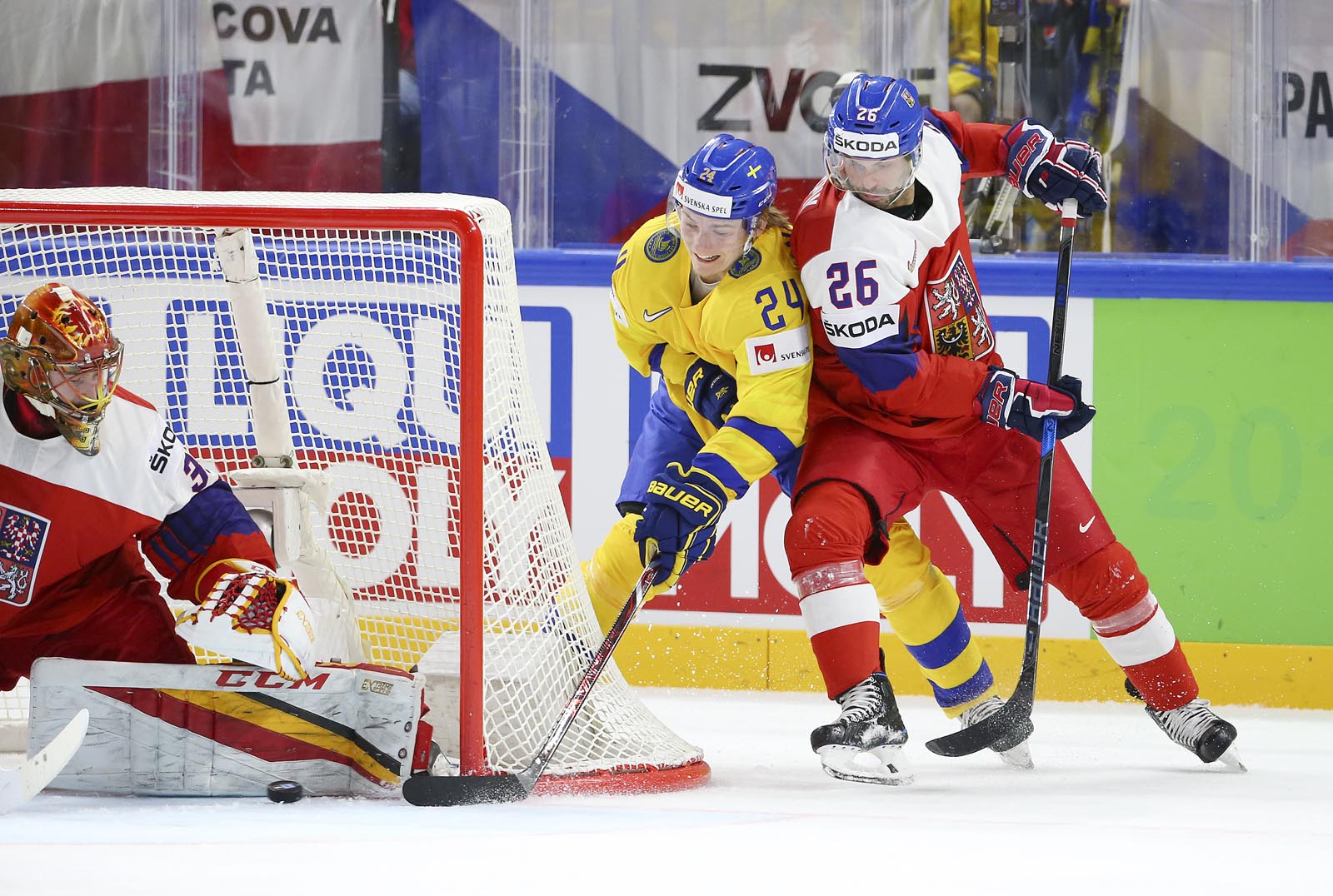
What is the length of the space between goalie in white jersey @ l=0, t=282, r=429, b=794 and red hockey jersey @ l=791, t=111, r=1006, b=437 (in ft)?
3.17

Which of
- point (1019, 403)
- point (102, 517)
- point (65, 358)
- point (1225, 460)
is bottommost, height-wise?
point (1225, 460)

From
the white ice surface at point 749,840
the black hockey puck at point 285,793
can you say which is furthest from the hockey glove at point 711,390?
the black hockey puck at point 285,793

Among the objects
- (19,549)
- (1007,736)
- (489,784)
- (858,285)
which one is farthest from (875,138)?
(19,549)

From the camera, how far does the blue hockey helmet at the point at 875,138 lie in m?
2.79

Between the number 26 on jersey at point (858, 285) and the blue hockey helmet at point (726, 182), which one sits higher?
the blue hockey helmet at point (726, 182)

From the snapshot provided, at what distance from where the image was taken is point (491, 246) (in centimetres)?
269

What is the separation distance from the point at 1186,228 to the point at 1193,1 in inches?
24.9

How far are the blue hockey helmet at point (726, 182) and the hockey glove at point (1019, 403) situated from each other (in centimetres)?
53

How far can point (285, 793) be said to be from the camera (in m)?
2.51

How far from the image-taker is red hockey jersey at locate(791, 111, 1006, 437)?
2.82 m

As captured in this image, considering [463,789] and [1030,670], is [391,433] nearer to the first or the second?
[463,789]

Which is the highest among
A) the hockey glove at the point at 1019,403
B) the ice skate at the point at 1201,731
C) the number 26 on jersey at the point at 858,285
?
the number 26 on jersey at the point at 858,285

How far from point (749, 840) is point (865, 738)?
528 mm

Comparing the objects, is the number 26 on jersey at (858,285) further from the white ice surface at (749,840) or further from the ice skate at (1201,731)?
the ice skate at (1201,731)
